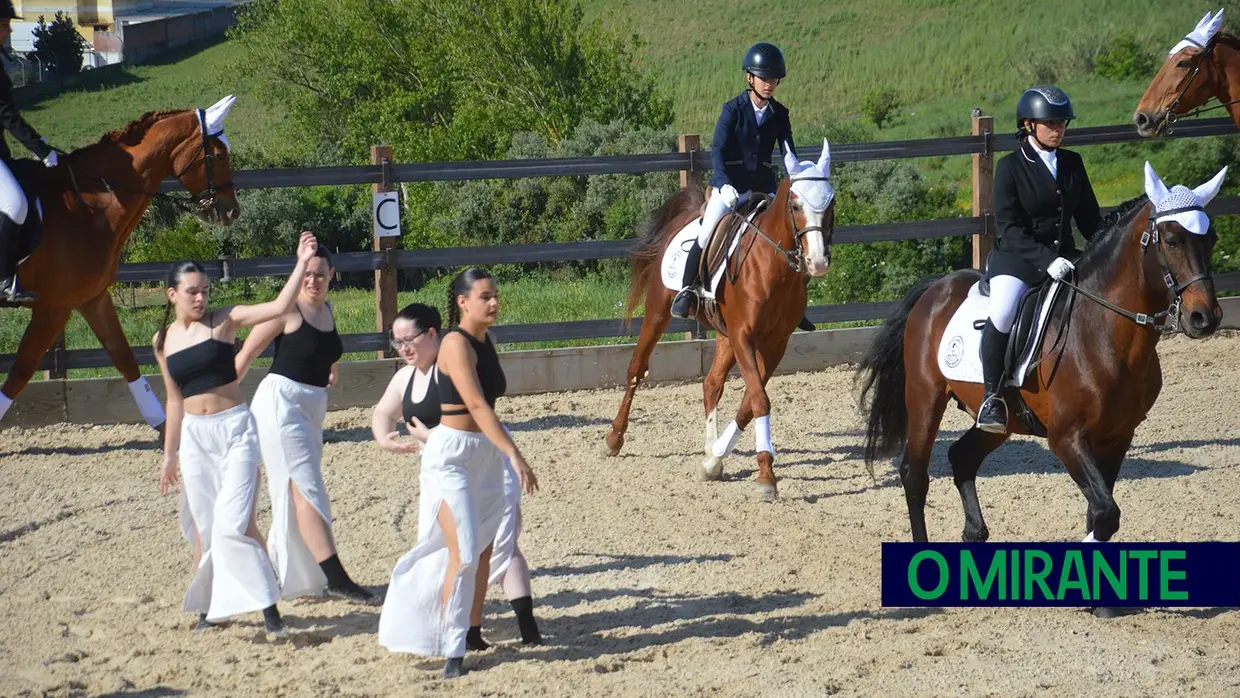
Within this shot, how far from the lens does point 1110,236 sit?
641 cm

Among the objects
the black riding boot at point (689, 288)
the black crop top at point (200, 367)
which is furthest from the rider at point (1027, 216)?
the black crop top at point (200, 367)

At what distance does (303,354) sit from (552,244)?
5334 mm

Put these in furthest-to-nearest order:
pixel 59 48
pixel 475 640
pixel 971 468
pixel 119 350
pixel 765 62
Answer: pixel 59 48 < pixel 119 350 < pixel 765 62 < pixel 971 468 < pixel 475 640

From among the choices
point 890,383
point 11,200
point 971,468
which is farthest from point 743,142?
point 11,200

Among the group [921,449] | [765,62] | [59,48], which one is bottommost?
[921,449]

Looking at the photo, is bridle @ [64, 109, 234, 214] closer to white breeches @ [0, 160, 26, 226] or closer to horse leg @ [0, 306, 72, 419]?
white breeches @ [0, 160, 26, 226]

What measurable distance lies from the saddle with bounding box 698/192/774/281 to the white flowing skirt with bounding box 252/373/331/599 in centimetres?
356

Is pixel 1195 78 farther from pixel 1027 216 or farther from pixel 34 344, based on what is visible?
pixel 34 344

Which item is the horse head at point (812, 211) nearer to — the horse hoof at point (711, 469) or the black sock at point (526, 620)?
the horse hoof at point (711, 469)

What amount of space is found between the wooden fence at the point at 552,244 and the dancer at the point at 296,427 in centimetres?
376

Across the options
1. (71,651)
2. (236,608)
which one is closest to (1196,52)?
(236,608)

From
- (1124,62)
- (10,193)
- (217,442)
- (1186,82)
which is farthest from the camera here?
(1124,62)

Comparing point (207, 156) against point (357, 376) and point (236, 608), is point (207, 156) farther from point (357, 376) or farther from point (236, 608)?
point (236, 608)

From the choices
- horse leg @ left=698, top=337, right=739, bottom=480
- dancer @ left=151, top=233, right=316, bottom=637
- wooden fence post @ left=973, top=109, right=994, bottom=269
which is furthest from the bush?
dancer @ left=151, top=233, right=316, bottom=637
